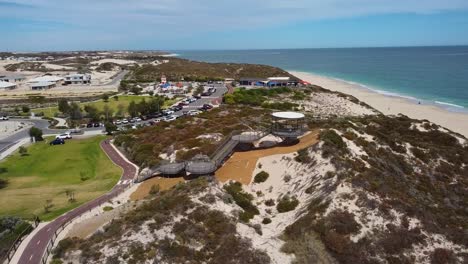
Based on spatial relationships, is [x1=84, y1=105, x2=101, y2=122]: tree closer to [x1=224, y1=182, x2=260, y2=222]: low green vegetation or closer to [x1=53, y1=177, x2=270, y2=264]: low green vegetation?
[x1=224, y1=182, x2=260, y2=222]: low green vegetation

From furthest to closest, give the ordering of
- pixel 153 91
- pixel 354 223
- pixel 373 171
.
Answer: pixel 153 91
pixel 373 171
pixel 354 223

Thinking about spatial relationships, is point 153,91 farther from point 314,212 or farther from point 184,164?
point 314,212

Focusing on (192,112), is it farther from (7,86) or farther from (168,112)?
(7,86)

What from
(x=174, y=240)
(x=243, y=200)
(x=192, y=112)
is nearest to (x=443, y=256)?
(x=243, y=200)

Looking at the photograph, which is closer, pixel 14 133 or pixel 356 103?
pixel 14 133

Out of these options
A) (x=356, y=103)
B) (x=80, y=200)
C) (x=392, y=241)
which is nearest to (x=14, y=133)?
(x=80, y=200)

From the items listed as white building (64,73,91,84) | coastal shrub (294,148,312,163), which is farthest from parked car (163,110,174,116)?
white building (64,73,91,84)
